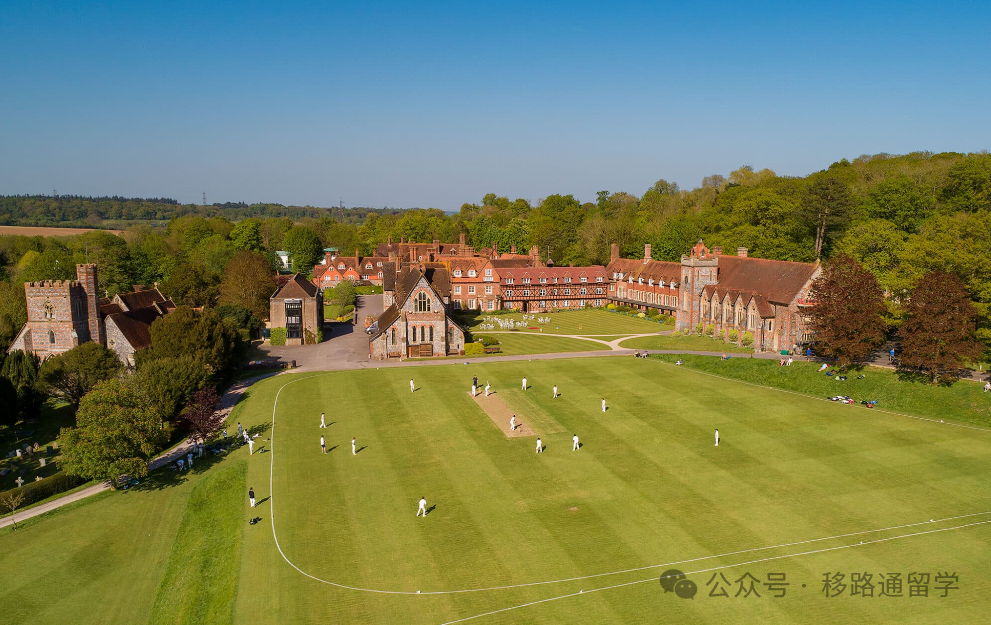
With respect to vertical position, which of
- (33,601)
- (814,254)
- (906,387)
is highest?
(814,254)

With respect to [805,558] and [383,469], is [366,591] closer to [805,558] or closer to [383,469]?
Result: [383,469]

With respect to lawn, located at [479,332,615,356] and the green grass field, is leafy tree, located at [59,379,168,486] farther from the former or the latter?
lawn, located at [479,332,615,356]

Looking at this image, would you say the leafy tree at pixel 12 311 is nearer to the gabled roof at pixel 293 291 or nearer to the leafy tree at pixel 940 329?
the gabled roof at pixel 293 291

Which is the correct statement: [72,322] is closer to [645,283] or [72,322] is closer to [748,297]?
[748,297]

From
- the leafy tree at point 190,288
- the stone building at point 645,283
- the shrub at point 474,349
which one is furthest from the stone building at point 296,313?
the stone building at point 645,283

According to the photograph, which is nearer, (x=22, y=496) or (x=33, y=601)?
(x=33, y=601)

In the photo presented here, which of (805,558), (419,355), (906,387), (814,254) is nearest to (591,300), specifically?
(814,254)
